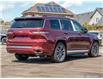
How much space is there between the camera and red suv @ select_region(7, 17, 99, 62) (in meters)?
12.9

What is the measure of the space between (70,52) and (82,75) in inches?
170

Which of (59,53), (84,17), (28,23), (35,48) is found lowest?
(84,17)

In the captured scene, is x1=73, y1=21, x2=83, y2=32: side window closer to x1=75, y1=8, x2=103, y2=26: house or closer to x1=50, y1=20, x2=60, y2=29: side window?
x1=50, y1=20, x2=60, y2=29: side window

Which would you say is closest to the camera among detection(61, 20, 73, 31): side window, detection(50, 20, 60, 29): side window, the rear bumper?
the rear bumper

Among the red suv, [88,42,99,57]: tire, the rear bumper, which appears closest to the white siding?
[88,42,99,57]: tire

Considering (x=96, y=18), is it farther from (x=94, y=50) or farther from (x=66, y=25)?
(x=66, y=25)

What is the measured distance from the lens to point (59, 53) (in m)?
13.6

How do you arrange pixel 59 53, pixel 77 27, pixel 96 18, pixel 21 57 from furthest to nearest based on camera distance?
pixel 96 18 < pixel 77 27 < pixel 21 57 < pixel 59 53

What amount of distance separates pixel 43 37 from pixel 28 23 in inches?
36.1

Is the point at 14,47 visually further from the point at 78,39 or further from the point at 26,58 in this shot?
the point at 78,39

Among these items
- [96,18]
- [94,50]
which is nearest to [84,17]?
[96,18]

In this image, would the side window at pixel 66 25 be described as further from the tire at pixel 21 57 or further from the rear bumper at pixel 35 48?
the tire at pixel 21 57

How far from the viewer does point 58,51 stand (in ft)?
44.3

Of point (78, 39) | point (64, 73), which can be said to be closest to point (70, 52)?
point (78, 39)
